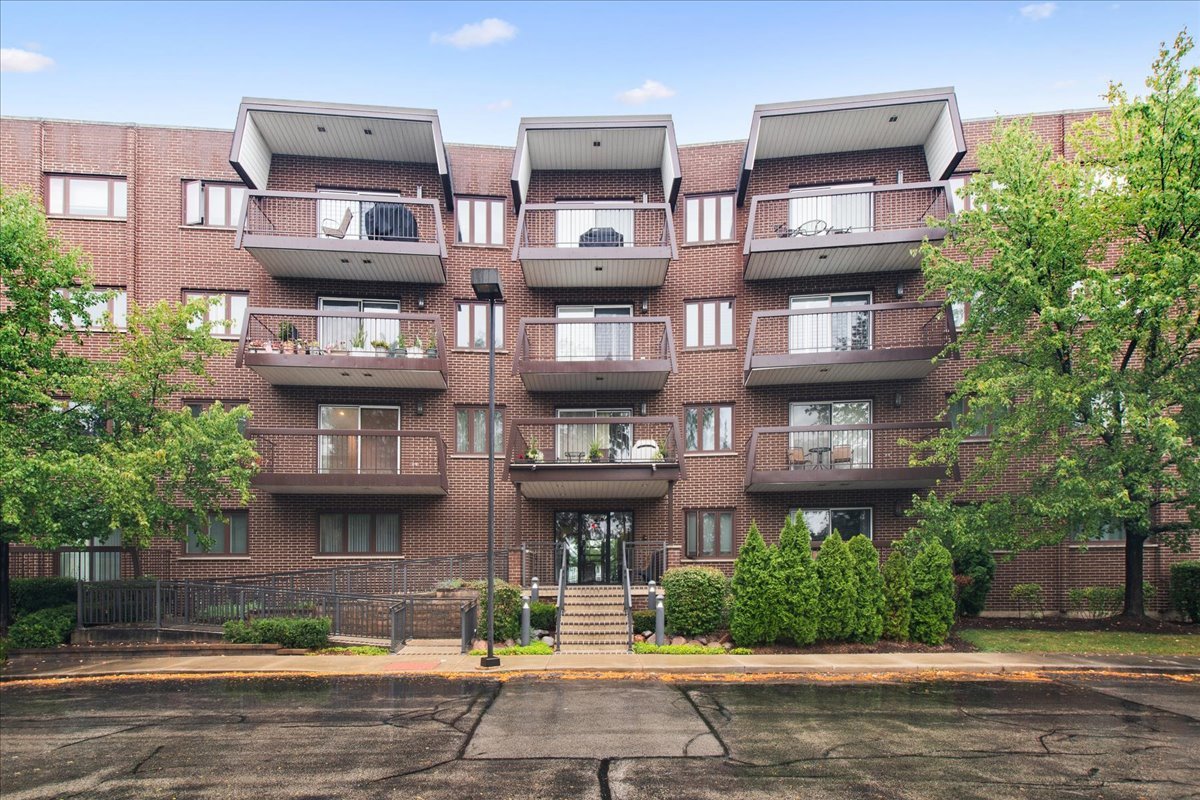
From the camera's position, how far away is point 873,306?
1930 centimetres

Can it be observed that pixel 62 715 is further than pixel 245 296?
No

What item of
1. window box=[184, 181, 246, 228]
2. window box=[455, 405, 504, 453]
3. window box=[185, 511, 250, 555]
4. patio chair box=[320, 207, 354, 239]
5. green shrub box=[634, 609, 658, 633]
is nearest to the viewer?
green shrub box=[634, 609, 658, 633]

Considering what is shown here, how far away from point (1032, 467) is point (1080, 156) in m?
7.76

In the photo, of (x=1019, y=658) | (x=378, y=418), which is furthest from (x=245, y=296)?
(x=1019, y=658)

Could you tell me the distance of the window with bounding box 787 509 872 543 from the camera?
2144cm

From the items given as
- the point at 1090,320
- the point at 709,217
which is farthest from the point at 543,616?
the point at 1090,320

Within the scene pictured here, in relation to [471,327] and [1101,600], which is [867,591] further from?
[471,327]

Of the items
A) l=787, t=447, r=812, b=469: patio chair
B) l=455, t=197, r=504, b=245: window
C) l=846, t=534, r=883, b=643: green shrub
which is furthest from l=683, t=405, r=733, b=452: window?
l=455, t=197, r=504, b=245: window

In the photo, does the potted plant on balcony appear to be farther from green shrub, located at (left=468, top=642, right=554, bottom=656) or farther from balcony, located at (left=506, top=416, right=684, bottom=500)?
green shrub, located at (left=468, top=642, right=554, bottom=656)

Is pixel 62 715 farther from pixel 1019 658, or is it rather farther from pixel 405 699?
Result: pixel 1019 658

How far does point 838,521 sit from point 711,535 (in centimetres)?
342

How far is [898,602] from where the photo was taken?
16.6 meters

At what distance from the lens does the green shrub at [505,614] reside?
1717 centimetres

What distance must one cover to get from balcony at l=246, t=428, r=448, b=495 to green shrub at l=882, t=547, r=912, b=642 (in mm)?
10678
